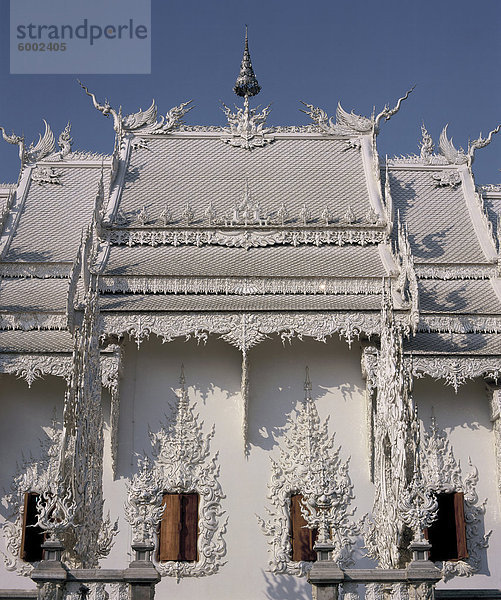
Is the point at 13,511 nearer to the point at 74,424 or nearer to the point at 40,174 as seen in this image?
the point at 74,424

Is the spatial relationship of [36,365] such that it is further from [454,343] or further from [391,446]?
[454,343]

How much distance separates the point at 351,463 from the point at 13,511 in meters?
6.24

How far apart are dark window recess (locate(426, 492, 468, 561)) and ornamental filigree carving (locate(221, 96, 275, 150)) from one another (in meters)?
9.84

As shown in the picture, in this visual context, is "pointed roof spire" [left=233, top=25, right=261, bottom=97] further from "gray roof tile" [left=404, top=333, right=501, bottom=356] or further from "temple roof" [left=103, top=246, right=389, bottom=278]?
"gray roof tile" [left=404, top=333, right=501, bottom=356]

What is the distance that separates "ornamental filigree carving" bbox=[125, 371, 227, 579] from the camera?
659 inches

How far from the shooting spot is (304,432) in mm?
17609

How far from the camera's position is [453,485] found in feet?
57.4

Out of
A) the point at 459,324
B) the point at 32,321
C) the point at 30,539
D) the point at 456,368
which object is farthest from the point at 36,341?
the point at 459,324

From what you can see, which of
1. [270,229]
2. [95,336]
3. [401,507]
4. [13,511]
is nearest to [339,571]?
[401,507]

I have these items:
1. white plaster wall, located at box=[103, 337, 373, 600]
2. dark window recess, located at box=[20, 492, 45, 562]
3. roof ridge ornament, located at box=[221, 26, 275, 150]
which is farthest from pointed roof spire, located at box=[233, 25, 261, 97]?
dark window recess, located at box=[20, 492, 45, 562]

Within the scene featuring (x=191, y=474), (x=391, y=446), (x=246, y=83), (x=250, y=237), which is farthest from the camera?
(x=246, y=83)

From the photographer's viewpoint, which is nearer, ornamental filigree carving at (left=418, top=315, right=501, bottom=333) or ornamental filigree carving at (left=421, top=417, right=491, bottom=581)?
ornamental filigree carving at (left=421, top=417, right=491, bottom=581)

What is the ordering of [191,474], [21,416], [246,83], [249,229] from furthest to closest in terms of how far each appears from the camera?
1. [246,83]
2. [249,229]
3. [21,416]
4. [191,474]

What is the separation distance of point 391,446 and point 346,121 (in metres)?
10.7
